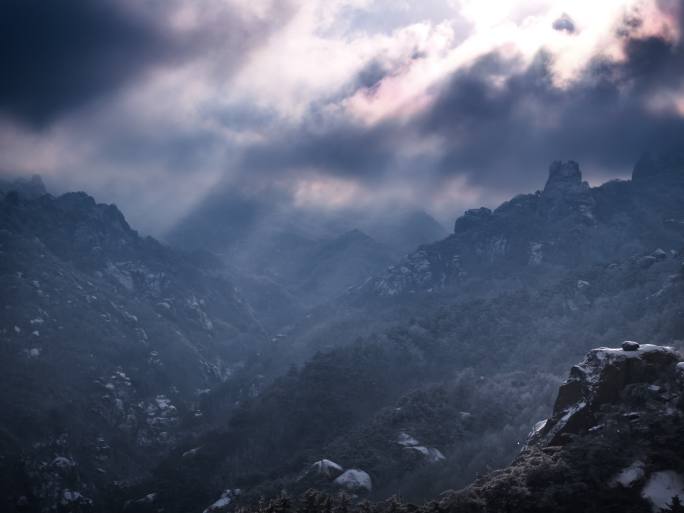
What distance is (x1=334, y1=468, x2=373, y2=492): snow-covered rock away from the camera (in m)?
126

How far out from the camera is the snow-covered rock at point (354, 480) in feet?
414

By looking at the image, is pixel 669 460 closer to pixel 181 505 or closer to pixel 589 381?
pixel 589 381

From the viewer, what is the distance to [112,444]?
196000 millimetres

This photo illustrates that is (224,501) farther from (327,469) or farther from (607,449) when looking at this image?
(607,449)

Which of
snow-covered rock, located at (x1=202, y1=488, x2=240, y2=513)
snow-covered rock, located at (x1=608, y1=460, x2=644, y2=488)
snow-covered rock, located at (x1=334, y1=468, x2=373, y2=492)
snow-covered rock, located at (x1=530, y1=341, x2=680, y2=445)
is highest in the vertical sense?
snow-covered rock, located at (x1=202, y1=488, x2=240, y2=513)

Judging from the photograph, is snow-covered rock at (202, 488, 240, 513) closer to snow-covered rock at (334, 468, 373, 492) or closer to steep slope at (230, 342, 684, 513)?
snow-covered rock at (334, 468, 373, 492)

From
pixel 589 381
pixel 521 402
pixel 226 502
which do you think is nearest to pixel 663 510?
pixel 589 381

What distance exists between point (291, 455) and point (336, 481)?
175ft

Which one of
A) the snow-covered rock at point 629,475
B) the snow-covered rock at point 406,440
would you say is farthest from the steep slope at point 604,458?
the snow-covered rock at point 406,440

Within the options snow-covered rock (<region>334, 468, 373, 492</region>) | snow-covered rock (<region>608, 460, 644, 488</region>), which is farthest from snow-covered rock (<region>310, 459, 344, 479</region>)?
snow-covered rock (<region>608, 460, 644, 488</region>)

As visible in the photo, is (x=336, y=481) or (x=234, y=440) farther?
(x=234, y=440)

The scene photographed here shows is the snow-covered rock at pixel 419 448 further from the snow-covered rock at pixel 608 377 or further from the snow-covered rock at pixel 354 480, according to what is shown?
the snow-covered rock at pixel 608 377

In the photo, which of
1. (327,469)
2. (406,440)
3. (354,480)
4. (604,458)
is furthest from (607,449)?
(406,440)

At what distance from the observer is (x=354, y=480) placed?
128250 mm
